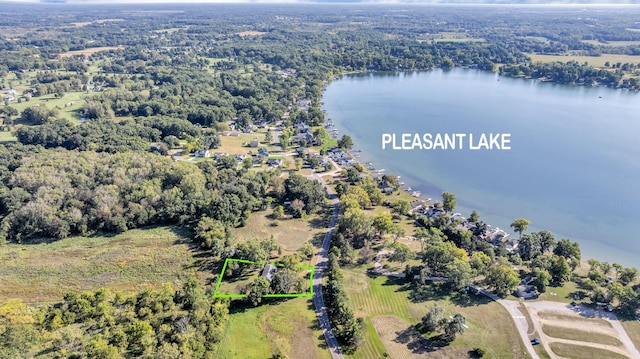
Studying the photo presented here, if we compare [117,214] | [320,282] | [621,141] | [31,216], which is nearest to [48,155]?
[31,216]

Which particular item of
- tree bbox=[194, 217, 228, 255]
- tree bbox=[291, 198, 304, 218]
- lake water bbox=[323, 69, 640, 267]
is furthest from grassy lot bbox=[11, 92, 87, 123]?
tree bbox=[291, 198, 304, 218]

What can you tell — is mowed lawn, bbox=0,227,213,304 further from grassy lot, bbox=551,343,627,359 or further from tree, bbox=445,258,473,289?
grassy lot, bbox=551,343,627,359

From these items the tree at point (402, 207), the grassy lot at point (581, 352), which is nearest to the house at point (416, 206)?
the tree at point (402, 207)

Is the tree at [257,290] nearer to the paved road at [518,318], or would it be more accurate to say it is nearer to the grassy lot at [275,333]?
the grassy lot at [275,333]

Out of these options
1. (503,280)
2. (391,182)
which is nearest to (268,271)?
(503,280)

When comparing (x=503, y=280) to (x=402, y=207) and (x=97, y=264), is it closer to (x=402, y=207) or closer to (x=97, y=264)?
(x=402, y=207)

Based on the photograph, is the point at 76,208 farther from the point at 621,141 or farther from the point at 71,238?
the point at 621,141
